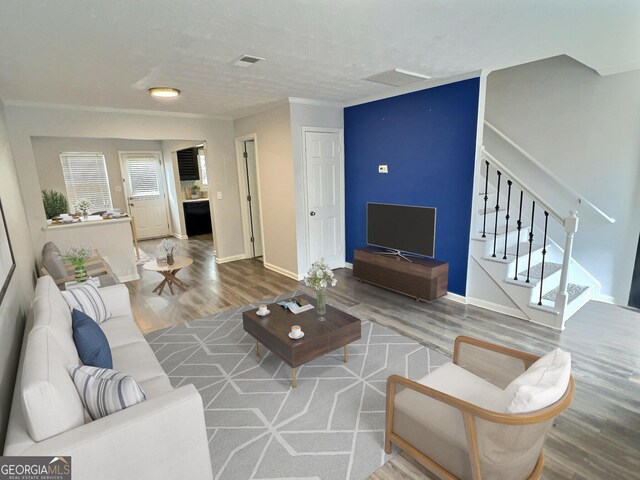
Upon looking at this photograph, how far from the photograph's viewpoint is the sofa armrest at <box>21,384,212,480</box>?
4.34 ft

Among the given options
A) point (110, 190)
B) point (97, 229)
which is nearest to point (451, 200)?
point (97, 229)

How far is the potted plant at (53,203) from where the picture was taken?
266 inches

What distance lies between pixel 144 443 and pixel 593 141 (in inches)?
203

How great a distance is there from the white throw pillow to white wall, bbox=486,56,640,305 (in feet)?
11.3

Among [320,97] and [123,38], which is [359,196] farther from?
[123,38]

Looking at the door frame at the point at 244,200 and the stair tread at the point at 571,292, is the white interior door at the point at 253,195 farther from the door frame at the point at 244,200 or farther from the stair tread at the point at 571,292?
the stair tread at the point at 571,292

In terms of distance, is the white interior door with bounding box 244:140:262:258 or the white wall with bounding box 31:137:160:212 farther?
the white wall with bounding box 31:137:160:212

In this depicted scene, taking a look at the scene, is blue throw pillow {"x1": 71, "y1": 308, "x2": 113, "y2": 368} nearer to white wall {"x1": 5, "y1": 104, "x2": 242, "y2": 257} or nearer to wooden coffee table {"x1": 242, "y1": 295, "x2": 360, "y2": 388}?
wooden coffee table {"x1": 242, "y1": 295, "x2": 360, "y2": 388}

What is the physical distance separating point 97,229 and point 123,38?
12.0ft

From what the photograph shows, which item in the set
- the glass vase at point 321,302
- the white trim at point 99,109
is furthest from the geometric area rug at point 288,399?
the white trim at point 99,109

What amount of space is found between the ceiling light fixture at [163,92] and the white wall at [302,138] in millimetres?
1503

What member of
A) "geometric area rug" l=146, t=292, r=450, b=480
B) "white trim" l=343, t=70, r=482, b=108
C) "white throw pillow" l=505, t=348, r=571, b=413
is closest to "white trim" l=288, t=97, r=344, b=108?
"white trim" l=343, t=70, r=482, b=108

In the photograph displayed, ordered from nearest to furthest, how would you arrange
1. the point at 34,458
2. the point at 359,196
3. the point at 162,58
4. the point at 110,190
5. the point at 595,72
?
the point at 34,458 < the point at 162,58 < the point at 595,72 < the point at 359,196 < the point at 110,190

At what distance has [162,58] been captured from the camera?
8.91 feet
